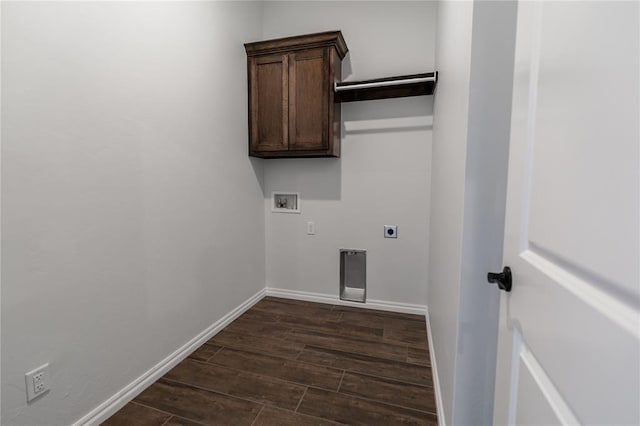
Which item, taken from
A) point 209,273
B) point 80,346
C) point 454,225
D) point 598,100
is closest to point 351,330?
point 209,273

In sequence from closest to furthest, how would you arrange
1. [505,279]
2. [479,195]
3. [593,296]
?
[593,296] → [505,279] → [479,195]

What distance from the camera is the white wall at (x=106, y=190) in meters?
1.17

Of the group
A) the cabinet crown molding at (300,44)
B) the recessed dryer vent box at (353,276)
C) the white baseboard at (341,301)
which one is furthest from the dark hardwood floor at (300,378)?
the cabinet crown molding at (300,44)

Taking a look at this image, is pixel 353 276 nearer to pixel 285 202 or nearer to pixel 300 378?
pixel 285 202

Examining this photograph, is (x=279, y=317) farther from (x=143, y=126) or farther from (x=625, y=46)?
(x=625, y=46)

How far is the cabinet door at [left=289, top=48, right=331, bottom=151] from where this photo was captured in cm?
250

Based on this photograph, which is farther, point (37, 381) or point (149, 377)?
point (149, 377)

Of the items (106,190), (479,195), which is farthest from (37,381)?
(479,195)

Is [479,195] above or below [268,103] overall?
below

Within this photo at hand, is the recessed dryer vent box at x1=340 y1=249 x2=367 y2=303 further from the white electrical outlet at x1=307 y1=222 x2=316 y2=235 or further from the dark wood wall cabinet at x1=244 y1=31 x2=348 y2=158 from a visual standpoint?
the dark wood wall cabinet at x1=244 y1=31 x2=348 y2=158

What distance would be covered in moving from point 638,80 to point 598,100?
0.08 m

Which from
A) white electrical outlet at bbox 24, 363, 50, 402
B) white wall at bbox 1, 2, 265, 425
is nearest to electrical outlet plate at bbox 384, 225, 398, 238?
white wall at bbox 1, 2, 265, 425

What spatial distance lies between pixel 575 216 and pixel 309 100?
234 cm

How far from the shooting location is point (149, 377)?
5.78 ft
